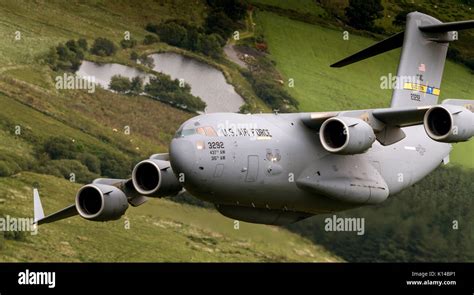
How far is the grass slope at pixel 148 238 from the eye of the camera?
2870 cm

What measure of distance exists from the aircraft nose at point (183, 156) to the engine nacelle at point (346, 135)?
2655mm

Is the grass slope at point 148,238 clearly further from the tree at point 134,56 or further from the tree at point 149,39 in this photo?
the tree at point 149,39

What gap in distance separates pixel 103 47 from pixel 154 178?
19.6 meters

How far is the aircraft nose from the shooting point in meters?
20.6

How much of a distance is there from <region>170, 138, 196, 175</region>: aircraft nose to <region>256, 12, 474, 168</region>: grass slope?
17.4 m

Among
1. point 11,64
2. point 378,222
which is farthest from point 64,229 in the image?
point 378,222

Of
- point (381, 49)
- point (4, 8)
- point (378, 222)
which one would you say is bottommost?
point (378, 222)

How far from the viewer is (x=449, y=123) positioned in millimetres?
20531

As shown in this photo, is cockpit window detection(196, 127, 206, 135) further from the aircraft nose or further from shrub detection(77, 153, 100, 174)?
shrub detection(77, 153, 100, 174)

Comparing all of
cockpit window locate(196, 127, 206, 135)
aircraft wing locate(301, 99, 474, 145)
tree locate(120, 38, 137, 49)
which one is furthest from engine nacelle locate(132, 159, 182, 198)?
tree locate(120, 38, 137, 49)

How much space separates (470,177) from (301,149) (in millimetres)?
9149

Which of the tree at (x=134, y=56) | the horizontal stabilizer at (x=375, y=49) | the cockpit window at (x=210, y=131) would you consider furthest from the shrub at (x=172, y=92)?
the cockpit window at (x=210, y=131)

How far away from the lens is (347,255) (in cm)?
2883
